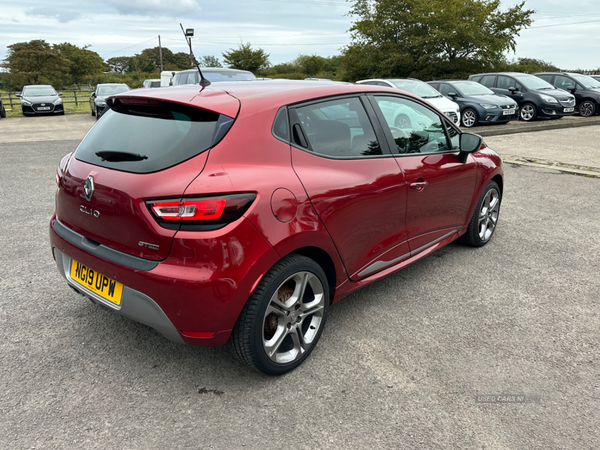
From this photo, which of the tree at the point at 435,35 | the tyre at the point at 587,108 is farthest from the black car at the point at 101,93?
the tree at the point at 435,35

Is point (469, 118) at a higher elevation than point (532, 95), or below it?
below

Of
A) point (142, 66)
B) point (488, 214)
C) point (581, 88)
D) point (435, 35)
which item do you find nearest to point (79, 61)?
point (142, 66)

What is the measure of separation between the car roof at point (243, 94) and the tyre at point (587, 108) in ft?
62.9

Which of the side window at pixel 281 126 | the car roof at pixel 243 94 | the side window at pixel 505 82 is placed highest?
the side window at pixel 505 82

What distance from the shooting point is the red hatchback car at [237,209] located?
7.38 ft

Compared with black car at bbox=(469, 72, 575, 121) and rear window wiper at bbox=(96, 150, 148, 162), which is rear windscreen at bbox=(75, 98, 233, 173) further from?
black car at bbox=(469, 72, 575, 121)

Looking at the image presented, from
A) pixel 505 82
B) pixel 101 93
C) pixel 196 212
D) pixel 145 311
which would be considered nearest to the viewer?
pixel 196 212

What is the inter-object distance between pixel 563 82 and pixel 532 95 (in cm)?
389

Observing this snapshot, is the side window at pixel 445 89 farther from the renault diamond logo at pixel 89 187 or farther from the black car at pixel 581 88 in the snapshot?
the renault diamond logo at pixel 89 187

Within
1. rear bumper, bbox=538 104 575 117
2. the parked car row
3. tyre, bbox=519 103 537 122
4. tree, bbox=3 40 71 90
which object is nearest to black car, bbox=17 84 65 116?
the parked car row

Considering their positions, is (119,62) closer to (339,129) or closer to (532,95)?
(532,95)

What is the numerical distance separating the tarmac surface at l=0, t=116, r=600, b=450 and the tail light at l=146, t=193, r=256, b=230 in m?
0.92

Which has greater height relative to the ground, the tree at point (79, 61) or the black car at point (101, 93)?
the tree at point (79, 61)

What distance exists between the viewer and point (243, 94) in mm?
2670
